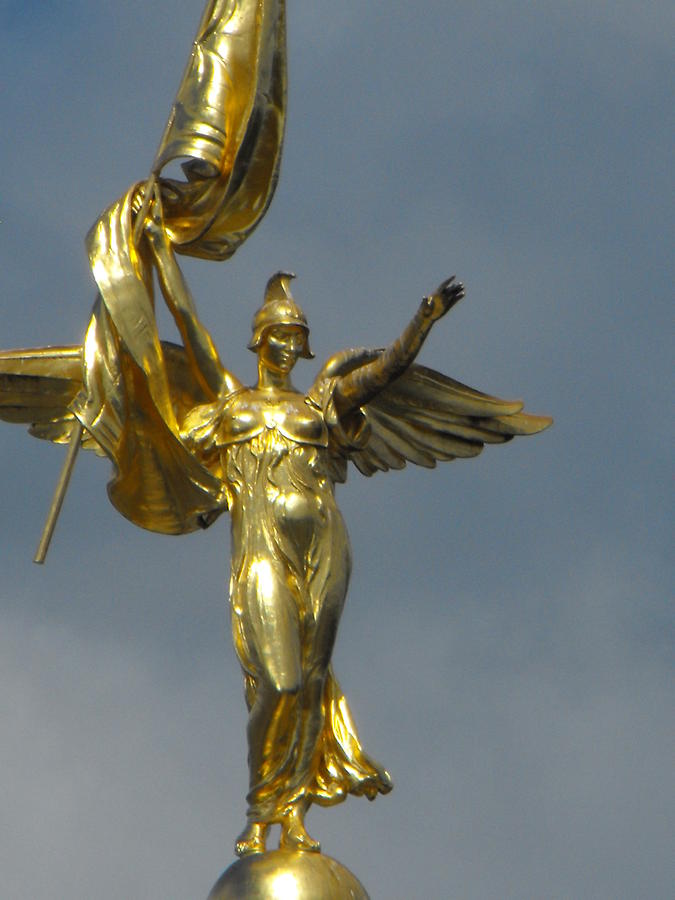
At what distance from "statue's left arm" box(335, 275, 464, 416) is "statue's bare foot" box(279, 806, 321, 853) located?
2781 mm

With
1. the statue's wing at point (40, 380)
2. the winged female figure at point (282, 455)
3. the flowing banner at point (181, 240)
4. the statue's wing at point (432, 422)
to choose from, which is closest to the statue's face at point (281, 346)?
the winged female figure at point (282, 455)

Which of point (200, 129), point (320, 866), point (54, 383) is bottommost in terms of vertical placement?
point (320, 866)

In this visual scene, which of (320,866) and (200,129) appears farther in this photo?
(200,129)

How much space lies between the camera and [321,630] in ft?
77.6

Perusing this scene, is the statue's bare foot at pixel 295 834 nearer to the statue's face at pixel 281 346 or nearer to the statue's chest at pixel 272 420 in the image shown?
the statue's chest at pixel 272 420

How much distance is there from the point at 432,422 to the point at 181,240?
217cm

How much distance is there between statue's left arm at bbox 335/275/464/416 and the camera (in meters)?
23.3

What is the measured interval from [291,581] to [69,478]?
64.2 inches

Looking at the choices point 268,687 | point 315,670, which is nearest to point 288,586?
point 315,670

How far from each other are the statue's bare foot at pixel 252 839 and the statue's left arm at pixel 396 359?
9.48 feet

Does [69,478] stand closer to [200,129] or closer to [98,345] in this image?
[98,345]

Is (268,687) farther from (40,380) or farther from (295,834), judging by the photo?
(40,380)

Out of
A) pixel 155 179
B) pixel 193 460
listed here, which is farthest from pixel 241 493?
pixel 155 179

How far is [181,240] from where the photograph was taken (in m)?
25.1
